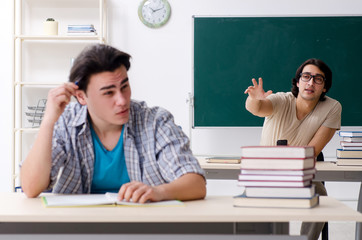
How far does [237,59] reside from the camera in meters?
5.00

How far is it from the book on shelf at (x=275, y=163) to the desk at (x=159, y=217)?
12cm

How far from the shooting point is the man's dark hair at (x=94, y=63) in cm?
185

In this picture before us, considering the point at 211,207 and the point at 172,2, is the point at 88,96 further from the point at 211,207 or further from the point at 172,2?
the point at 172,2

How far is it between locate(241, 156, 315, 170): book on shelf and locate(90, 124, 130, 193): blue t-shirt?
497 mm

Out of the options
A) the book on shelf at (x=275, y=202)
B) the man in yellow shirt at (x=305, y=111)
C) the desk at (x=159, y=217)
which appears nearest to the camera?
the desk at (x=159, y=217)

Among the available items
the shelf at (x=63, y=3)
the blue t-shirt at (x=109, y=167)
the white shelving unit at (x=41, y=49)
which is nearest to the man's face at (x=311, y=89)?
the blue t-shirt at (x=109, y=167)

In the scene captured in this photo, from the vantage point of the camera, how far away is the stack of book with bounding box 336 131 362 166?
3.34 metres

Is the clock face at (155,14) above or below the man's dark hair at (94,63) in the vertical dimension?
above

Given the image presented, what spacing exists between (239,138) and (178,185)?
11.6 ft

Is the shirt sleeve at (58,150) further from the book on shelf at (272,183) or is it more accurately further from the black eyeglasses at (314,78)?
the black eyeglasses at (314,78)

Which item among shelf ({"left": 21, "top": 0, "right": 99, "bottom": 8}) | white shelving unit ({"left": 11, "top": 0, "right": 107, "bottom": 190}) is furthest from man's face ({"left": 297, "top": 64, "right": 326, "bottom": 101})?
shelf ({"left": 21, "top": 0, "right": 99, "bottom": 8})

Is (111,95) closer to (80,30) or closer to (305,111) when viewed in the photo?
(305,111)

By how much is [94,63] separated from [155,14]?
3412mm

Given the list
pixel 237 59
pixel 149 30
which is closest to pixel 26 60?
pixel 149 30
